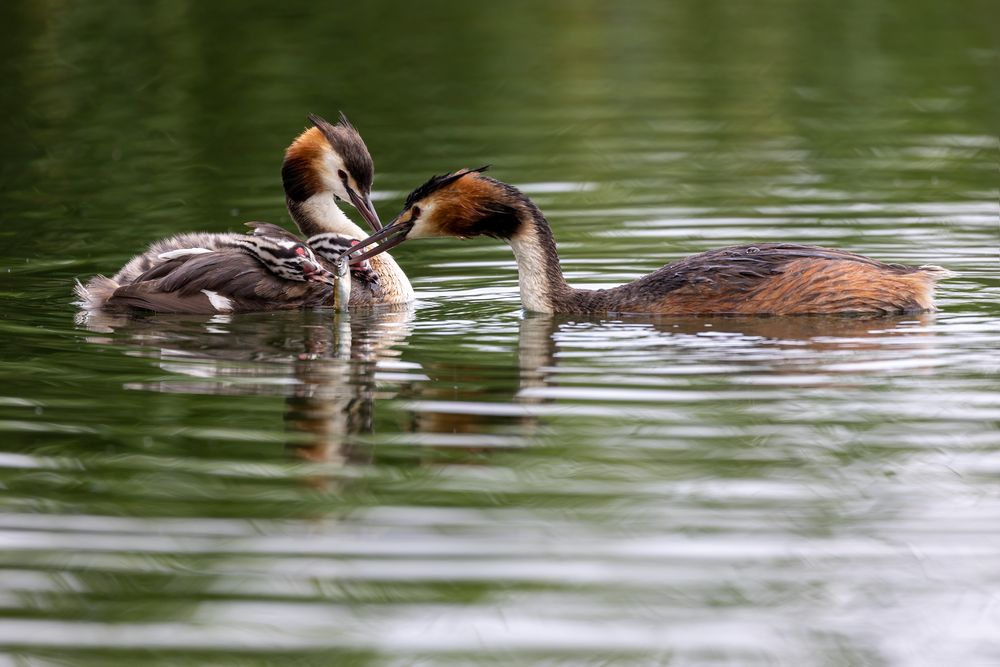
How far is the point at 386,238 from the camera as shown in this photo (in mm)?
10094

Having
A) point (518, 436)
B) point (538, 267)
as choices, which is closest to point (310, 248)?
point (538, 267)

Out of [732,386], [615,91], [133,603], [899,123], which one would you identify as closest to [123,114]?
[615,91]

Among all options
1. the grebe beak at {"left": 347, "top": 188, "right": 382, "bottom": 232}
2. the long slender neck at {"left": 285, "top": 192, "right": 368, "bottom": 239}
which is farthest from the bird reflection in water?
the long slender neck at {"left": 285, "top": 192, "right": 368, "bottom": 239}

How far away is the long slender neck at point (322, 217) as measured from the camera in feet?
37.6

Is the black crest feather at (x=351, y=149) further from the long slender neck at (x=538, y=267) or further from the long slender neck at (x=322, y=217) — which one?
the long slender neck at (x=538, y=267)

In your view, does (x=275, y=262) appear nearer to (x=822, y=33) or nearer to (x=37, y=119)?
(x=37, y=119)

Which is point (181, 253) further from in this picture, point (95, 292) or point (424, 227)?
point (424, 227)

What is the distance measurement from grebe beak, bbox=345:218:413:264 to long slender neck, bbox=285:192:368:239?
1.32 metres

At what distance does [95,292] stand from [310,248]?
4.21 ft

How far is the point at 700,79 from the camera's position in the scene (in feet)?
65.8

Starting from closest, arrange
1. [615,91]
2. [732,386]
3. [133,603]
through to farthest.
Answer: [133,603], [732,386], [615,91]

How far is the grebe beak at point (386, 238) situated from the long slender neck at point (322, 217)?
4.32ft

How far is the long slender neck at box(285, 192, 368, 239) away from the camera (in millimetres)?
11453

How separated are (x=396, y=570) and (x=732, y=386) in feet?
8.63
